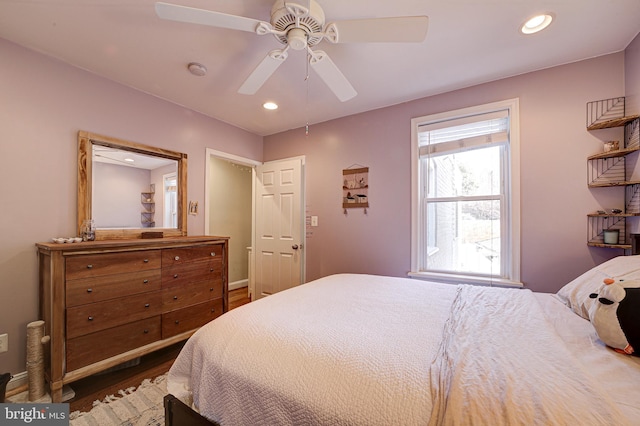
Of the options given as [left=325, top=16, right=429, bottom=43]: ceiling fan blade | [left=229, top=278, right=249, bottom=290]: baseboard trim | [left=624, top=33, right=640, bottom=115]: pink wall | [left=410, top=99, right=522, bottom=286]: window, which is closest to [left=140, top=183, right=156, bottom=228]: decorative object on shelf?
[left=325, top=16, right=429, bottom=43]: ceiling fan blade

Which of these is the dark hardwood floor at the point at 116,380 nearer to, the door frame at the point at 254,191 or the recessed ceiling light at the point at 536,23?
the door frame at the point at 254,191

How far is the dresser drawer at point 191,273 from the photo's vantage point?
2291 mm

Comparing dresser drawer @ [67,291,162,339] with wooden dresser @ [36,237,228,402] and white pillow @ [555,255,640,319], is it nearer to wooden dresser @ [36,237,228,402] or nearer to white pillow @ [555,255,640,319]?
wooden dresser @ [36,237,228,402]

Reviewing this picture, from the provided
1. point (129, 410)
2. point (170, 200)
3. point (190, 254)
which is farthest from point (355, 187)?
point (129, 410)

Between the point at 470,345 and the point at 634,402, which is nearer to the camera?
the point at 634,402

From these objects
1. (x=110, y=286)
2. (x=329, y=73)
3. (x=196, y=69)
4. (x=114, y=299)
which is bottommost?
(x=114, y=299)

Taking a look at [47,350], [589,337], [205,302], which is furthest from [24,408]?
[589,337]

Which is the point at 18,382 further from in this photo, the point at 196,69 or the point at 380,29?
the point at 380,29

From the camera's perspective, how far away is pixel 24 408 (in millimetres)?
1426

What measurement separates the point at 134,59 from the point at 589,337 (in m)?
3.21

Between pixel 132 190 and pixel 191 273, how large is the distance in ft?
3.24

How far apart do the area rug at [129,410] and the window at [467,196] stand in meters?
2.33

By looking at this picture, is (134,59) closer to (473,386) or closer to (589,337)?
(473,386)

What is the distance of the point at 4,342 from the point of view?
186 cm
